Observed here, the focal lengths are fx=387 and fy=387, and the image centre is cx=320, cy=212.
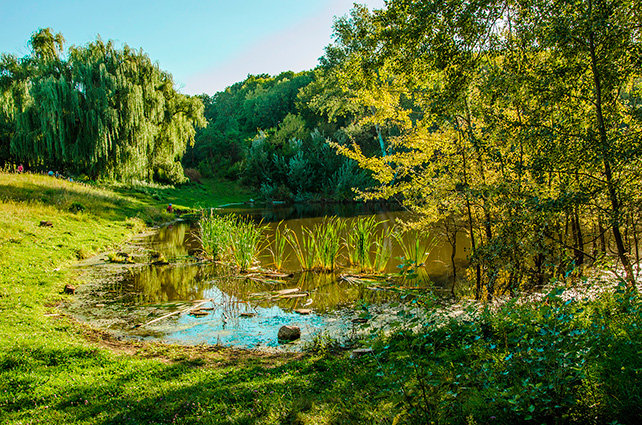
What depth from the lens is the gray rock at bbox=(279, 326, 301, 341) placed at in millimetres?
6250

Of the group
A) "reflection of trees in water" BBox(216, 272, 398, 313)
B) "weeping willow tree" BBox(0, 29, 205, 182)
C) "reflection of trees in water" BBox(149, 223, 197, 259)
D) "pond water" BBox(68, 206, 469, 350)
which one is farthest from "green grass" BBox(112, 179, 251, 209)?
"reflection of trees in water" BBox(216, 272, 398, 313)

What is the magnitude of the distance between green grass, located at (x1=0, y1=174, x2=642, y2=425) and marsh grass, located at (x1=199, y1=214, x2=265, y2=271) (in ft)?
15.5

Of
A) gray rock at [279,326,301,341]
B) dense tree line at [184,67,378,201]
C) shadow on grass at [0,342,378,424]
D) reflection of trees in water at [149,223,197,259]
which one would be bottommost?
gray rock at [279,326,301,341]

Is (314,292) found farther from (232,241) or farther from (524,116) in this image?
(524,116)

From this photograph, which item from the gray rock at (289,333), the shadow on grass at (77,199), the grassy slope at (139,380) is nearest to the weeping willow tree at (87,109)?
the shadow on grass at (77,199)

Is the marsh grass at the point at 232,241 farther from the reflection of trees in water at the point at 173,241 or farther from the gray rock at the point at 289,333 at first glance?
the gray rock at the point at 289,333

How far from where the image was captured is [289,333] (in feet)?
20.5

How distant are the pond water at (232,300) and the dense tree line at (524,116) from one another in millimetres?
1673

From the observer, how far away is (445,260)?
37.8 ft

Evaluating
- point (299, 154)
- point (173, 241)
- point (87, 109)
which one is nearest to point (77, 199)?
point (173, 241)

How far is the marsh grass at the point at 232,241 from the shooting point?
10912 mm

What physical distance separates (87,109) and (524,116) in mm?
23595

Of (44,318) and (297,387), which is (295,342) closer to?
(297,387)

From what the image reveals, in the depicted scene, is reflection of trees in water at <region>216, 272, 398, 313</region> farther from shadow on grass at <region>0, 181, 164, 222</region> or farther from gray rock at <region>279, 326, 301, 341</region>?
shadow on grass at <region>0, 181, 164, 222</region>
